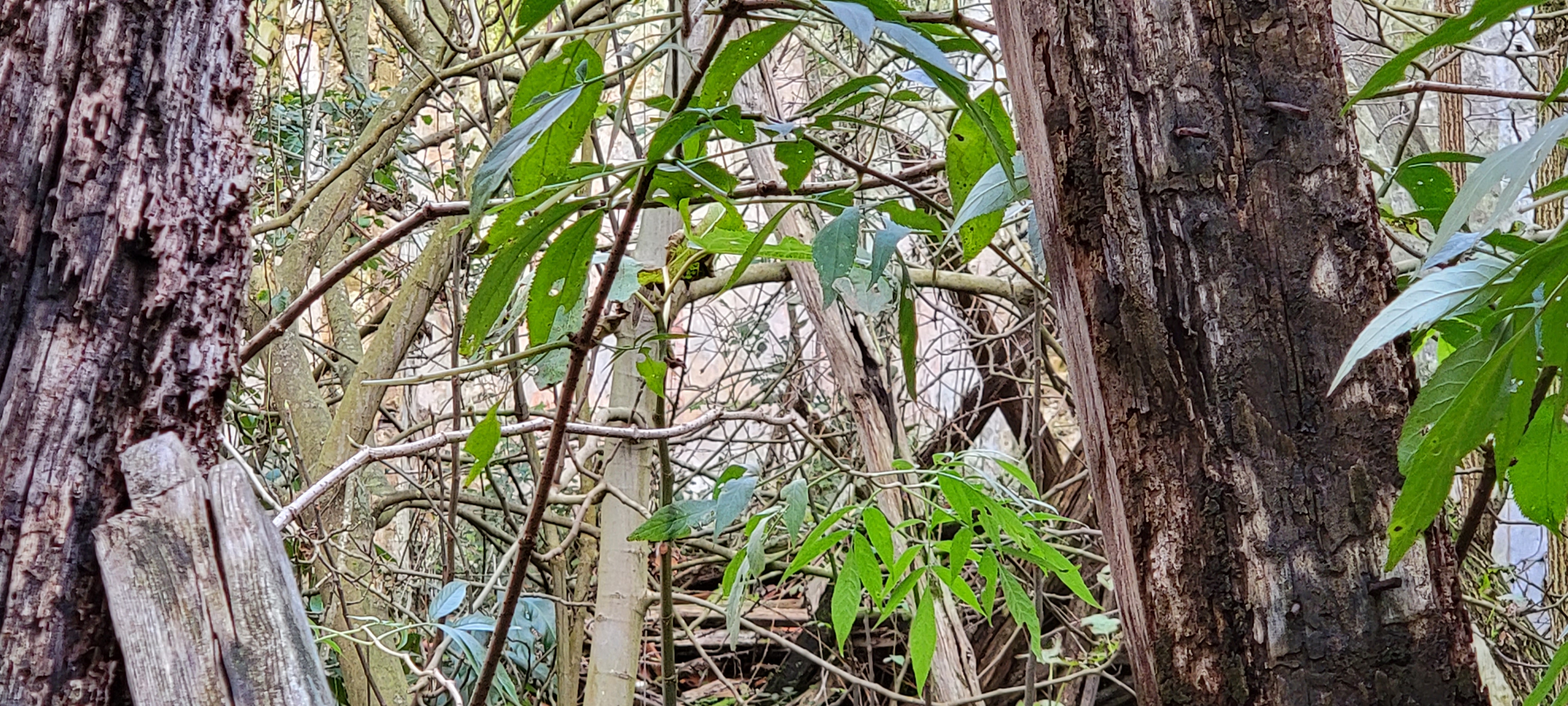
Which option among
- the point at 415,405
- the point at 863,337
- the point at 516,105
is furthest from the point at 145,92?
the point at 415,405

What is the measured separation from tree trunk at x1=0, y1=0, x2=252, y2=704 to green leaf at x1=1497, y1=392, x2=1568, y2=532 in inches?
34.9

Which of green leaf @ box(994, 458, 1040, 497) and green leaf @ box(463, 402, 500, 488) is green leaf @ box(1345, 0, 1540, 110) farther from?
green leaf @ box(994, 458, 1040, 497)

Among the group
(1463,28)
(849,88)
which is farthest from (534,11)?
(1463,28)

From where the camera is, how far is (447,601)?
1.50 meters

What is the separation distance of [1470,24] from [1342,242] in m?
0.24

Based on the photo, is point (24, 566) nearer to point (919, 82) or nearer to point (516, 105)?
point (516, 105)

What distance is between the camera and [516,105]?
88 centimetres

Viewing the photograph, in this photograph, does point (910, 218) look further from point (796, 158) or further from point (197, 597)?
point (197, 597)

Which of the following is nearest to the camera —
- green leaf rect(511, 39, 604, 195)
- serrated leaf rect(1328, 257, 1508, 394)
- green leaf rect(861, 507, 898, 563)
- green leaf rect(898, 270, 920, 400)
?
serrated leaf rect(1328, 257, 1508, 394)

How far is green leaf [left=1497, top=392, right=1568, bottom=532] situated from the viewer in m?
0.64

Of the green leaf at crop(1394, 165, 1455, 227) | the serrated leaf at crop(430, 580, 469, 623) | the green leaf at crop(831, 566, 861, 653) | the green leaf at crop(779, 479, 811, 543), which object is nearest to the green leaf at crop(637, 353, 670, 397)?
the green leaf at crop(779, 479, 811, 543)

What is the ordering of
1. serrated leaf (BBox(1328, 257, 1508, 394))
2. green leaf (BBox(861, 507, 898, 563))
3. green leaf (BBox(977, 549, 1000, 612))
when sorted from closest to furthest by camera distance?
serrated leaf (BBox(1328, 257, 1508, 394)), green leaf (BBox(861, 507, 898, 563)), green leaf (BBox(977, 549, 1000, 612))

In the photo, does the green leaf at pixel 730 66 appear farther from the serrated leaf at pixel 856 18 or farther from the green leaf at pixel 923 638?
the green leaf at pixel 923 638

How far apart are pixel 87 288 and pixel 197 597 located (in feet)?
0.76
